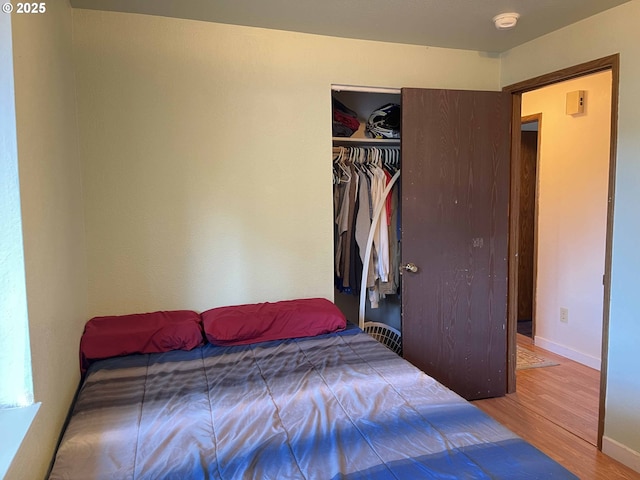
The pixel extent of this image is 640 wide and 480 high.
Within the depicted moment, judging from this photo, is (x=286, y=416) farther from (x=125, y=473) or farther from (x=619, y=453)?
(x=619, y=453)

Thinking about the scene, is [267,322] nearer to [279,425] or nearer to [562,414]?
[279,425]

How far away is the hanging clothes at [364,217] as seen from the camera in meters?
2.87

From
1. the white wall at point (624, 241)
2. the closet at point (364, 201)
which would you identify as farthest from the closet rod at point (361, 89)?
the white wall at point (624, 241)

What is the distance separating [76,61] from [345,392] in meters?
2.03

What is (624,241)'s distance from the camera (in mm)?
2215

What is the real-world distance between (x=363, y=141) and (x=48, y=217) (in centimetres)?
200

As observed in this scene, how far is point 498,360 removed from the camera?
3.00 m

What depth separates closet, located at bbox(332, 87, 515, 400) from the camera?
272cm

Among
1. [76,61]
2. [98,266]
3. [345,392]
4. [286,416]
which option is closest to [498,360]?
[345,392]

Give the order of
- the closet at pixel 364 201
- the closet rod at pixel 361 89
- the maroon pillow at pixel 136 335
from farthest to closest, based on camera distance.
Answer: the closet at pixel 364 201 < the closet rod at pixel 361 89 < the maroon pillow at pixel 136 335

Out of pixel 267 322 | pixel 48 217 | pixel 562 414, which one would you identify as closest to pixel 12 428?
pixel 48 217

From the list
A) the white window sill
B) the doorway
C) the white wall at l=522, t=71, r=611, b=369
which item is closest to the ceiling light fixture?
the white wall at l=522, t=71, r=611, b=369

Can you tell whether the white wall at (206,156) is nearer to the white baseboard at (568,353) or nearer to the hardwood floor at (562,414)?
the hardwood floor at (562,414)

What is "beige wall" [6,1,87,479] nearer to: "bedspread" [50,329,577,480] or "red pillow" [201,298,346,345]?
"bedspread" [50,329,577,480]
